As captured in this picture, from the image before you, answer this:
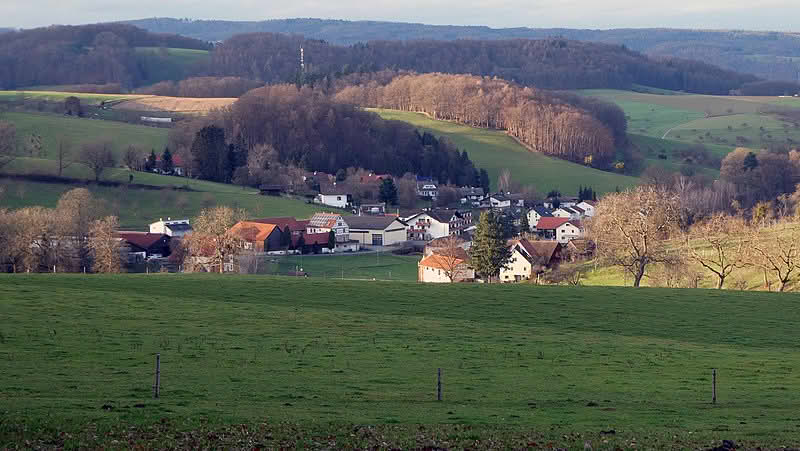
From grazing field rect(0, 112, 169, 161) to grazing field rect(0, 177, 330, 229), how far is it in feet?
54.2

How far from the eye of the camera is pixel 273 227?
81312mm

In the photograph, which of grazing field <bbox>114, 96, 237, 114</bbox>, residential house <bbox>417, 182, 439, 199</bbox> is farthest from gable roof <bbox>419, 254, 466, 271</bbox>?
grazing field <bbox>114, 96, 237, 114</bbox>

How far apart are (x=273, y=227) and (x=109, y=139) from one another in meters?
42.6

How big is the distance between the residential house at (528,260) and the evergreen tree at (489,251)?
4.65m

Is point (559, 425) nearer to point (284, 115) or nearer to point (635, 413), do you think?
point (635, 413)

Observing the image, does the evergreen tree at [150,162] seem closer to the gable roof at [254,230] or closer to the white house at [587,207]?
the gable roof at [254,230]

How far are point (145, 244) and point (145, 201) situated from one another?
16.3m

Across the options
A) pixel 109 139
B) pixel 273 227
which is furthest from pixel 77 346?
pixel 109 139

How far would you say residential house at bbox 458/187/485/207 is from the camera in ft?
395

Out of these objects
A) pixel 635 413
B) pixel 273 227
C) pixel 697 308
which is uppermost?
pixel 635 413

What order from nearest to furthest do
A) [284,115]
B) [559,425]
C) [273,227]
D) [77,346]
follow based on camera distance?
[559,425], [77,346], [273,227], [284,115]

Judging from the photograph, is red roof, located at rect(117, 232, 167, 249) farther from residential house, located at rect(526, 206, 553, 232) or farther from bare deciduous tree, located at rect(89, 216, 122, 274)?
residential house, located at rect(526, 206, 553, 232)

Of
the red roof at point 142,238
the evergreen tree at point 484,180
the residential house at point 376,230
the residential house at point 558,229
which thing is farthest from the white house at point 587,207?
the red roof at point 142,238

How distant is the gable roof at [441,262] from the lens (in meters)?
65.9
